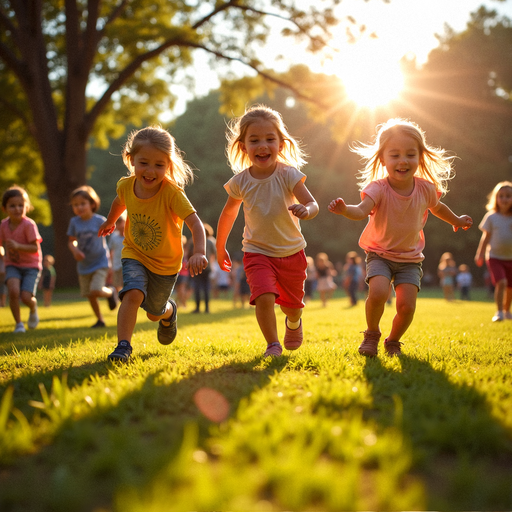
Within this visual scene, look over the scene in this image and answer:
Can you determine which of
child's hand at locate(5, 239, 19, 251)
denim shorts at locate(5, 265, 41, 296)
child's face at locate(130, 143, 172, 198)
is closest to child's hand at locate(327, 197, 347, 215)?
child's face at locate(130, 143, 172, 198)

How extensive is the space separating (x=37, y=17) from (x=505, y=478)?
2006 centimetres

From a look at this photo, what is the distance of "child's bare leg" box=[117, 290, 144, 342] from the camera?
411 cm

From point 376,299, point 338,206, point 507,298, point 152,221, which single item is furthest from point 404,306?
point 507,298

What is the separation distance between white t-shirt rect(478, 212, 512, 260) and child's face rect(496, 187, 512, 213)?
0.14m

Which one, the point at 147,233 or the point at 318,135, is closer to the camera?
the point at 147,233

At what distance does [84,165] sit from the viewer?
19047 millimetres

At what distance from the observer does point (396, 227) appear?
4438 millimetres

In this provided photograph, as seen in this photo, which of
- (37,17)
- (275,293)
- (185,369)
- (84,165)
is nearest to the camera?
(185,369)

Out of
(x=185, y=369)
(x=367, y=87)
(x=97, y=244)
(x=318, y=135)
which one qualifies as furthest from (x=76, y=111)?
(x=318, y=135)

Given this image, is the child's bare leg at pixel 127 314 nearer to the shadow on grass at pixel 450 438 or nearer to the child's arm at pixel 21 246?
the shadow on grass at pixel 450 438

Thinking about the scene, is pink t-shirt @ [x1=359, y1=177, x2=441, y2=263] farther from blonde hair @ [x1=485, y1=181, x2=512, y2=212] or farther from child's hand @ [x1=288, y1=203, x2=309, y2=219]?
blonde hair @ [x1=485, y1=181, x2=512, y2=212]

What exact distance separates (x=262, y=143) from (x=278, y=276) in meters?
1.21

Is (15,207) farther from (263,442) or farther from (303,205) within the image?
(263,442)

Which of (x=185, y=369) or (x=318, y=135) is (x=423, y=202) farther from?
(x=318, y=135)
